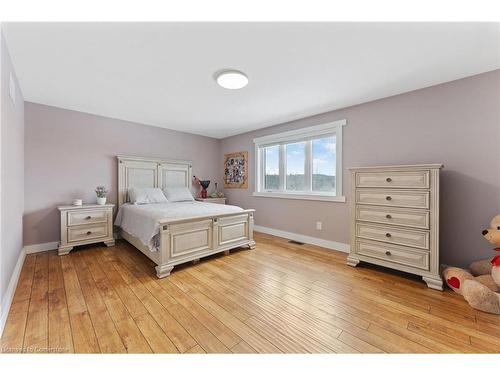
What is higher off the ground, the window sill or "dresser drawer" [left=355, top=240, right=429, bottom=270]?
the window sill

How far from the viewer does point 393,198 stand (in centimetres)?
217

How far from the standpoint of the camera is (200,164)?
183 inches

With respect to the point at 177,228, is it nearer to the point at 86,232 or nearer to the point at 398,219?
the point at 86,232

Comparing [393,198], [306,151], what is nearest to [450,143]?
[393,198]

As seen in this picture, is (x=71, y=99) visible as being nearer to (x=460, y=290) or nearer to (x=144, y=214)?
(x=144, y=214)

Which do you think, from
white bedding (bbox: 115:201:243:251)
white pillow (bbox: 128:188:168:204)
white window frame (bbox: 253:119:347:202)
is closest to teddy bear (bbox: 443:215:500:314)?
white window frame (bbox: 253:119:347:202)

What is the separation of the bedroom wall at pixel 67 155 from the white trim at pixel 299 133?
84.5 inches

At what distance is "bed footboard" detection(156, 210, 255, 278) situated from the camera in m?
2.23

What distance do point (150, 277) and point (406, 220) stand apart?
2772 mm

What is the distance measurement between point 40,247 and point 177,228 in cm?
223

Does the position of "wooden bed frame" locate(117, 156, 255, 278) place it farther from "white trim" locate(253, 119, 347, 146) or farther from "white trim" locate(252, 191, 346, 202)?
"white trim" locate(253, 119, 347, 146)

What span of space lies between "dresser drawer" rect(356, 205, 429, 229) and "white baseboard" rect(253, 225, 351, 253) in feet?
2.24

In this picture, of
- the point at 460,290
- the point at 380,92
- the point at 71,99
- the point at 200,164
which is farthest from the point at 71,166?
the point at 460,290

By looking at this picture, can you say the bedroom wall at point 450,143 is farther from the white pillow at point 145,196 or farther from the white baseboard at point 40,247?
the white baseboard at point 40,247
